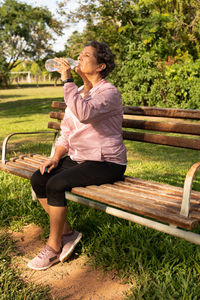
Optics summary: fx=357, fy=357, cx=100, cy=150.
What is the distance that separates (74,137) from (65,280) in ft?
3.47

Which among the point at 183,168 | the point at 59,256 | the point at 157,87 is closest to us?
the point at 59,256

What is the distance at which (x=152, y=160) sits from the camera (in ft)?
21.0

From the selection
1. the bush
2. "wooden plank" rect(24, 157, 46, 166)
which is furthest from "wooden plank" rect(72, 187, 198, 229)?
the bush

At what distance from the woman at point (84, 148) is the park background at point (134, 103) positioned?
312 mm

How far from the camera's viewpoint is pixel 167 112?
9.72 ft

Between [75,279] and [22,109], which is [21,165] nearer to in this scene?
[75,279]

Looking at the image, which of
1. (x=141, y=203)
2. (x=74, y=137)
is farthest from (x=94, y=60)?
(x=141, y=203)

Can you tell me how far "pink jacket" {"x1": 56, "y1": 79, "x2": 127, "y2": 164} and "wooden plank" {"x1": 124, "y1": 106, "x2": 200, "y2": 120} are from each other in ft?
1.44

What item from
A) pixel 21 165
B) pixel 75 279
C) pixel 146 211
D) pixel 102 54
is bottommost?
pixel 75 279

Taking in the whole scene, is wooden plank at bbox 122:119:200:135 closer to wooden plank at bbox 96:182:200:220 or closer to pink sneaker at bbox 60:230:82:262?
wooden plank at bbox 96:182:200:220

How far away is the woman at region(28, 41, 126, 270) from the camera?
99.7 inches

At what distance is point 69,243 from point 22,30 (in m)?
31.7

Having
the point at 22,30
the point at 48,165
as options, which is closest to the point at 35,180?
the point at 48,165

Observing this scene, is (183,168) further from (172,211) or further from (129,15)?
(129,15)
